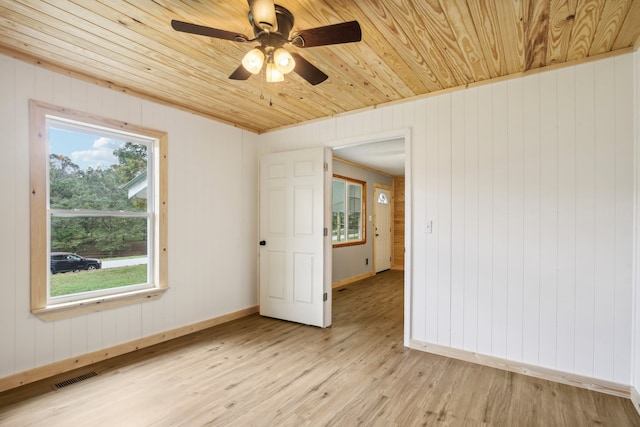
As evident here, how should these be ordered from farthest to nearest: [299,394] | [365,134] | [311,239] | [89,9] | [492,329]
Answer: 1. [311,239]
2. [365,134]
3. [492,329]
4. [299,394]
5. [89,9]

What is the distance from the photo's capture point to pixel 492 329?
2832 mm

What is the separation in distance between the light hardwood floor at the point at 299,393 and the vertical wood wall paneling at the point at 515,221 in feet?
1.19

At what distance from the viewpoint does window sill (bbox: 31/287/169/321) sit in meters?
2.61

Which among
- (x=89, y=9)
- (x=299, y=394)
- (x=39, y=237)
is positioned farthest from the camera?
(x=39, y=237)

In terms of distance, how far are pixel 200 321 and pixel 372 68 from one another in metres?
3.25

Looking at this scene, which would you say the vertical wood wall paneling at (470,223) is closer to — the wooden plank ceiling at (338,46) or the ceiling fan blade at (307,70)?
the wooden plank ceiling at (338,46)

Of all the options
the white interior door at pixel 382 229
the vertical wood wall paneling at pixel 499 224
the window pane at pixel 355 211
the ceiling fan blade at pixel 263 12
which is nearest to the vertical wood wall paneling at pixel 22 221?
the ceiling fan blade at pixel 263 12

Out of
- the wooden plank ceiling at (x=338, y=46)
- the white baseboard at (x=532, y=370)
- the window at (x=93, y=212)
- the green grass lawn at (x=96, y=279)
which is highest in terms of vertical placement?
the wooden plank ceiling at (x=338, y=46)

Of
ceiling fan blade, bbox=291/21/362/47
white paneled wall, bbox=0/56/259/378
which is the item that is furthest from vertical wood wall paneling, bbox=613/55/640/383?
white paneled wall, bbox=0/56/259/378

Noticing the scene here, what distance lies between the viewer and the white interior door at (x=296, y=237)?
3.84 m

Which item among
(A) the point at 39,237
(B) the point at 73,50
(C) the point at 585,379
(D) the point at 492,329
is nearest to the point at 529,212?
(D) the point at 492,329

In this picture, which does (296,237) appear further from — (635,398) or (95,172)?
(635,398)

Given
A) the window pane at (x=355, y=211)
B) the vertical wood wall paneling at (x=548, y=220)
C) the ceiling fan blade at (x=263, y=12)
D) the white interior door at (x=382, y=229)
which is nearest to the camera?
the ceiling fan blade at (x=263, y=12)

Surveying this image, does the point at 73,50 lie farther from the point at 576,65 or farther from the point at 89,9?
the point at 576,65
